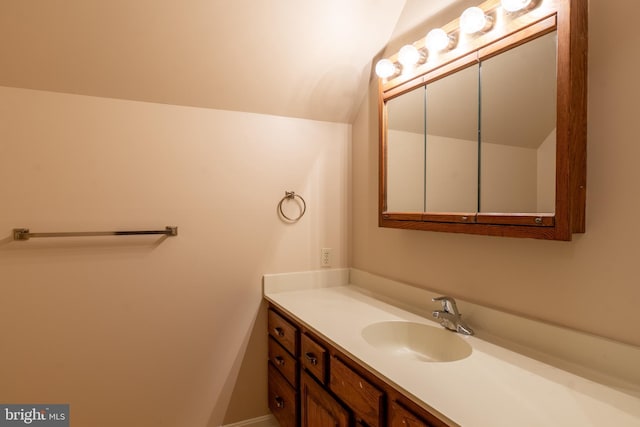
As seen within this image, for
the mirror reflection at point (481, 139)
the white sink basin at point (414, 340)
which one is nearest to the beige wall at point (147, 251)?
the mirror reflection at point (481, 139)

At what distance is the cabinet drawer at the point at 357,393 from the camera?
1.08 metres

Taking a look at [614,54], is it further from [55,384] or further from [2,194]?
[55,384]

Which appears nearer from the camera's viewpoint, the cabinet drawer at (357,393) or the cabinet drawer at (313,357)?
the cabinet drawer at (357,393)

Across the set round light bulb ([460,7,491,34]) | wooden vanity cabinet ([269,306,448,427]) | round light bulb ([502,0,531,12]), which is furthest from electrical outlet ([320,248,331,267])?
round light bulb ([502,0,531,12])

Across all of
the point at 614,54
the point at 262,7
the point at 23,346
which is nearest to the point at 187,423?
the point at 23,346

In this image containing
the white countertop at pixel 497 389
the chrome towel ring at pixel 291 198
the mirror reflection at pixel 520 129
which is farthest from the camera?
the chrome towel ring at pixel 291 198

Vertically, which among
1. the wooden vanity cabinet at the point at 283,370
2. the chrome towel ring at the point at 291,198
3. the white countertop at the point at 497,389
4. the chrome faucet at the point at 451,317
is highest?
the chrome towel ring at the point at 291,198

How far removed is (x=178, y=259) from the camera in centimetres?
179

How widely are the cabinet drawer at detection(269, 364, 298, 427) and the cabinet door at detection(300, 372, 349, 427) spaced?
8cm

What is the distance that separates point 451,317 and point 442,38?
1085 mm

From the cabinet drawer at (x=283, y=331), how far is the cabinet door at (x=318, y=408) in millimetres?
147

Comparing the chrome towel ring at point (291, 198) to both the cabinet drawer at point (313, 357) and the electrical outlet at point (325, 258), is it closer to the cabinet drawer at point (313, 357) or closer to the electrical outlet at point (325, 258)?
the electrical outlet at point (325, 258)

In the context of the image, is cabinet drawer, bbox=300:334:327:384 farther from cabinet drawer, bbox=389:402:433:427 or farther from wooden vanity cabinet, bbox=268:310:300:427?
cabinet drawer, bbox=389:402:433:427

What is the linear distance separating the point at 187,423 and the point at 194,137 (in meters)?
1.47
